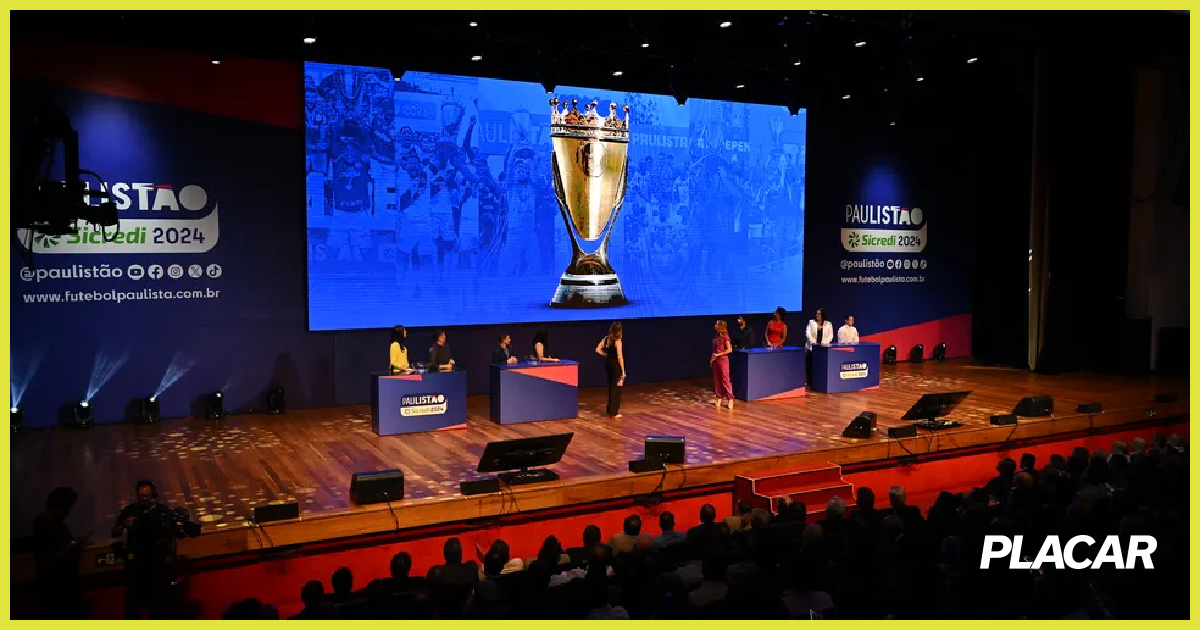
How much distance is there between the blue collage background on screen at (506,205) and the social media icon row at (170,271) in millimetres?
1106

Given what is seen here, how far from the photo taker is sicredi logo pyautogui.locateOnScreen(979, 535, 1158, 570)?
4531 millimetres

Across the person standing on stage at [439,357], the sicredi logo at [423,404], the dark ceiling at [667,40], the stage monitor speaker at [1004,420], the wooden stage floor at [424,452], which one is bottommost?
the wooden stage floor at [424,452]

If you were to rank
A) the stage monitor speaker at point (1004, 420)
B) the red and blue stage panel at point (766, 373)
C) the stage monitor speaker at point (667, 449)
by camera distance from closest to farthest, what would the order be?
the stage monitor speaker at point (667, 449), the stage monitor speaker at point (1004, 420), the red and blue stage panel at point (766, 373)

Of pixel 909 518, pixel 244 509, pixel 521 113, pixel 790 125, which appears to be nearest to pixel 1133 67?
pixel 790 125

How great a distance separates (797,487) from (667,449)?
51.1 inches

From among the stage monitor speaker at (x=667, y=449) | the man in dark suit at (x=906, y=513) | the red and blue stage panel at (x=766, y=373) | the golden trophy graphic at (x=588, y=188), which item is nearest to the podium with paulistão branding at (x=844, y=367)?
the red and blue stage panel at (x=766, y=373)

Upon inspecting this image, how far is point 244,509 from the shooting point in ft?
21.7

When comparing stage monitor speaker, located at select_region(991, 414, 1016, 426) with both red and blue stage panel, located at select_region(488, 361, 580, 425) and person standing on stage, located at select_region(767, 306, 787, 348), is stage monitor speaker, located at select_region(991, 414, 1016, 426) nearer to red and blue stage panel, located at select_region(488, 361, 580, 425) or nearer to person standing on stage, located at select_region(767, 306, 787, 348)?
person standing on stage, located at select_region(767, 306, 787, 348)

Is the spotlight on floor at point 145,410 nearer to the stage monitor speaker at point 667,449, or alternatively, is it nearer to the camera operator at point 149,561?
the camera operator at point 149,561

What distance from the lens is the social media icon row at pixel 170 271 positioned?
33.0 feet

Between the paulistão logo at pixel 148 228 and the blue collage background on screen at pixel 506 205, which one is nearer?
the paulistão logo at pixel 148 228

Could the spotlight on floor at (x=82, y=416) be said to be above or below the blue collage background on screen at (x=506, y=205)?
below

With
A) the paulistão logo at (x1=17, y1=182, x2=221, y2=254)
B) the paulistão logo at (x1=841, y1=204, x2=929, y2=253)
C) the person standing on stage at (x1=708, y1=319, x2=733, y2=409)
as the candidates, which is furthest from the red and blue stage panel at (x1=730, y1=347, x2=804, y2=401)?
the paulistão logo at (x1=17, y1=182, x2=221, y2=254)

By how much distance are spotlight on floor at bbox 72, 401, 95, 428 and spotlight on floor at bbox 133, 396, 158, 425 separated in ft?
1.53
